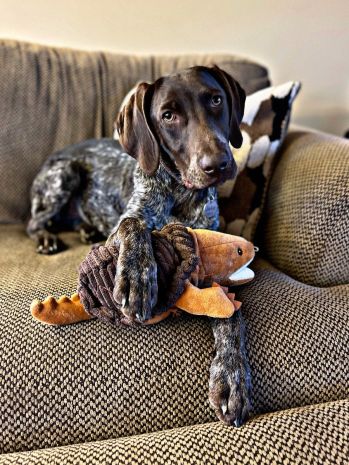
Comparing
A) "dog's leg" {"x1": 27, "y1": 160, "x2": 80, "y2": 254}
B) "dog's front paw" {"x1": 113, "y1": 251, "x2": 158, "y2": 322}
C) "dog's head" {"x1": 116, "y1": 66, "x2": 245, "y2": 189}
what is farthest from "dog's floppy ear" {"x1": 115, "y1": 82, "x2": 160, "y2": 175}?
"dog's leg" {"x1": 27, "y1": 160, "x2": 80, "y2": 254}

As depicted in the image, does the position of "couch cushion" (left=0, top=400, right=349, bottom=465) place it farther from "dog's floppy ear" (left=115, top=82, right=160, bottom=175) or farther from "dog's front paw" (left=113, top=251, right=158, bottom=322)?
"dog's floppy ear" (left=115, top=82, right=160, bottom=175)

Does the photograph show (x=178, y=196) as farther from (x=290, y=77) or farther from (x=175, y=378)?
(x=290, y=77)

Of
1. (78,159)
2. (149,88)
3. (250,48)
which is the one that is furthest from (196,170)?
(250,48)

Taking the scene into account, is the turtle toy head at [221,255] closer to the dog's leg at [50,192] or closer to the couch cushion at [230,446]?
the couch cushion at [230,446]

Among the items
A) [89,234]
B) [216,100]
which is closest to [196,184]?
[216,100]

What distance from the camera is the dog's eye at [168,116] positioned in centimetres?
158

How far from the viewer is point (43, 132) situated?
253 cm

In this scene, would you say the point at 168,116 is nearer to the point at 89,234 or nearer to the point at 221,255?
the point at 221,255

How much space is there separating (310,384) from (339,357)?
0.41 feet

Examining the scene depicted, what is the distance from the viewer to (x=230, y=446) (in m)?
0.98

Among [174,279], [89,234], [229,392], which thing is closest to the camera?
[229,392]

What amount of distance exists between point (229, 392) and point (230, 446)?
15 cm

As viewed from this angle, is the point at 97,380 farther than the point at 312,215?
No

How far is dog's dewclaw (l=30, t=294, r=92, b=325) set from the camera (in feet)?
4.15
